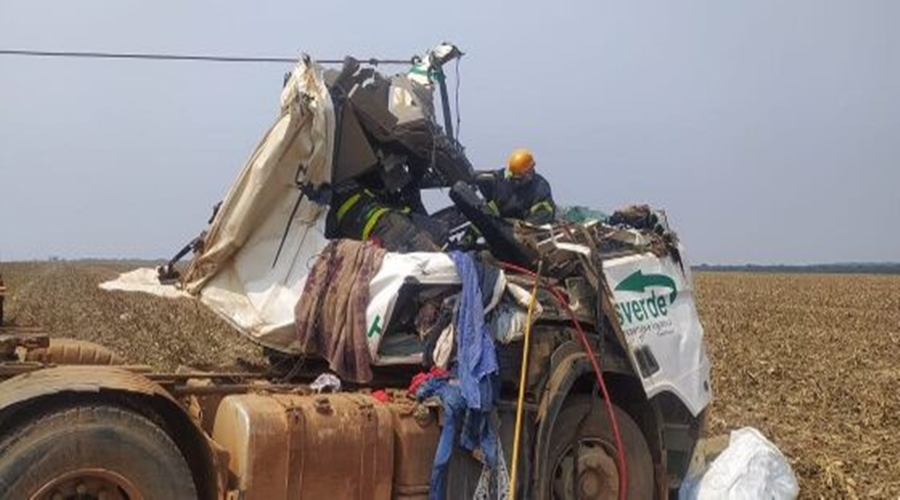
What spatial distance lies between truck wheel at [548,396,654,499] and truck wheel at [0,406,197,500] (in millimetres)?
2336

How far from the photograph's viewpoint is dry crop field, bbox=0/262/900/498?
9680 mm

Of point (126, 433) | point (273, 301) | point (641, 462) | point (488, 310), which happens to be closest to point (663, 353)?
point (641, 462)

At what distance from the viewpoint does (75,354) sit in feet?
21.3

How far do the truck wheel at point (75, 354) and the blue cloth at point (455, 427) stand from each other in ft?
7.29

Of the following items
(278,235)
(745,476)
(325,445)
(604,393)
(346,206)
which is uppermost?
(346,206)

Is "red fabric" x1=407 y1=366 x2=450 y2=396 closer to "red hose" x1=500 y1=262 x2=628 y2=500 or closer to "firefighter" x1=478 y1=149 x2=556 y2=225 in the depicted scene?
"red hose" x1=500 y1=262 x2=628 y2=500

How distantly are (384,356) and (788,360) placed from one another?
1389 cm

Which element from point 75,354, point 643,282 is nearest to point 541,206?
point 643,282

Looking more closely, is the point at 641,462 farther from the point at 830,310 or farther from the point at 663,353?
the point at 830,310

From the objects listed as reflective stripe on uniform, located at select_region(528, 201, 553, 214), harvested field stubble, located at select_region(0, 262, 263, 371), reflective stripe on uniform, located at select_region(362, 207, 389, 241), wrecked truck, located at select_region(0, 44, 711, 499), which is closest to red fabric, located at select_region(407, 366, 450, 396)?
wrecked truck, located at select_region(0, 44, 711, 499)

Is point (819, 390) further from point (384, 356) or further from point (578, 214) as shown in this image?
point (384, 356)

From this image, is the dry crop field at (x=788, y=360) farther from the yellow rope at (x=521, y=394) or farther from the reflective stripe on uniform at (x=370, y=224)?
the yellow rope at (x=521, y=394)

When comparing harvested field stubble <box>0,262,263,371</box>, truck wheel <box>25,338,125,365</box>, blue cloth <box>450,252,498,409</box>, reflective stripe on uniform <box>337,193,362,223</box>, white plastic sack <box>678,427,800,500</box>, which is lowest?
harvested field stubble <box>0,262,263,371</box>

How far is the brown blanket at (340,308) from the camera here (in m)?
5.90
